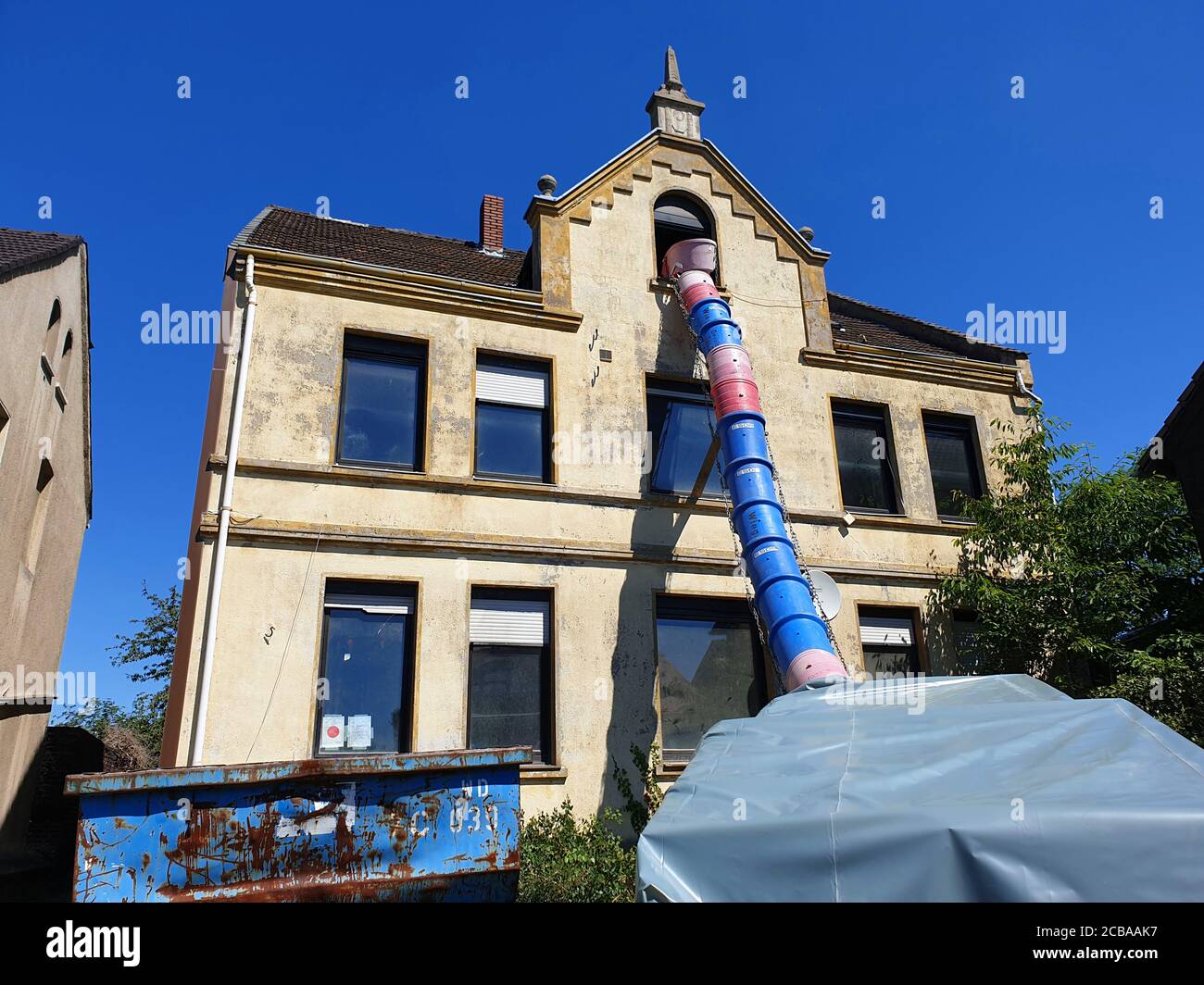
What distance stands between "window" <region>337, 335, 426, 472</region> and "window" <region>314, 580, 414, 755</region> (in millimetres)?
1816

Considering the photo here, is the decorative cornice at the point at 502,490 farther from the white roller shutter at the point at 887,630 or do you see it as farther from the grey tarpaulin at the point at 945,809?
the grey tarpaulin at the point at 945,809

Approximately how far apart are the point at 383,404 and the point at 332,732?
4302mm

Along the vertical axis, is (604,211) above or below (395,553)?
above

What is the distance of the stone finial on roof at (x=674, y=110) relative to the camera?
47.8ft

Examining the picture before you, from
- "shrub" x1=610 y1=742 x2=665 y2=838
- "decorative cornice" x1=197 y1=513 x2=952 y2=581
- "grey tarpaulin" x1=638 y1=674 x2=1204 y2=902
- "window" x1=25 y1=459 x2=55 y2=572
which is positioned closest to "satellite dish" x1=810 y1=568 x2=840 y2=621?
"decorative cornice" x1=197 y1=513 x2=952 y2=581

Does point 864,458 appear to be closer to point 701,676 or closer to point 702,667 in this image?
point 702,667

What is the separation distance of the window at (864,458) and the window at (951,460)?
0.80 metres

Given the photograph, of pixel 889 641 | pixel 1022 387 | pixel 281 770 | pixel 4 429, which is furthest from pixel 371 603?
pixel 1022 387

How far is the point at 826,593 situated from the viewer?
35.2 feet

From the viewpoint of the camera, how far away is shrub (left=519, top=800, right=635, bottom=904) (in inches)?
307
